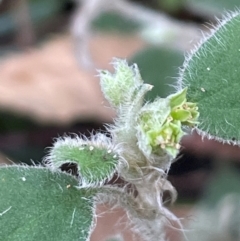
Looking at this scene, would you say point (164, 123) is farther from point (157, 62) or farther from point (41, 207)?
point (157, 62)

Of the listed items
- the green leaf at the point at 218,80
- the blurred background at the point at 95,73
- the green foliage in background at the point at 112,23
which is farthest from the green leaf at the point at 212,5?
the green leaf at the point at 218,80

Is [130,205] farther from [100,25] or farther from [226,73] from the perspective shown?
[100,25]

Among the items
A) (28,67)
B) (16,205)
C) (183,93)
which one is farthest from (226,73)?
(28,67)

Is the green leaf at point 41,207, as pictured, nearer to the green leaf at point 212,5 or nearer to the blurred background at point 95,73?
the blurred background at point 95,73

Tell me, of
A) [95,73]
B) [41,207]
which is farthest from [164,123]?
[95,73]

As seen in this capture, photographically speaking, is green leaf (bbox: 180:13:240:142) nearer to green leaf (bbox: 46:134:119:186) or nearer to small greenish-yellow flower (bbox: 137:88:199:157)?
small greenish-yellow flower (bbox: 137:88:199:157)

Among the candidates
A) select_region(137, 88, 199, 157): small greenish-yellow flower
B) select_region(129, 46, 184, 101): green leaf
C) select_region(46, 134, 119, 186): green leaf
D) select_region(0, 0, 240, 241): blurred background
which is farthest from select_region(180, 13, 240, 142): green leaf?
select_region(129, 46, 184, 101): green leaf
